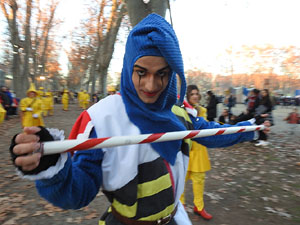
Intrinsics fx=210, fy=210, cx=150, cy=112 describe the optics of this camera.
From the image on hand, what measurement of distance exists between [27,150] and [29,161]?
4 centimetres

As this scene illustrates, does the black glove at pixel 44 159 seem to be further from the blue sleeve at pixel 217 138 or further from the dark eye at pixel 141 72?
the blue sleeve at pixel 217 138

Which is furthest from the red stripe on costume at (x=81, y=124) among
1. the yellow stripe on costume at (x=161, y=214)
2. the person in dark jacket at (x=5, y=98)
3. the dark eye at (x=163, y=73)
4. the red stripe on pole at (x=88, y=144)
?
the person in dark jacket at (x=5, y=98)

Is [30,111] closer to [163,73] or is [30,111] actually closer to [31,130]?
[163,73]

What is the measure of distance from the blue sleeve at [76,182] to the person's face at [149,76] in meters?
0.40

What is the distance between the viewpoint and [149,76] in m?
1.31

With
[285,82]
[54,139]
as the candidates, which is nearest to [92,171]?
[54,139]

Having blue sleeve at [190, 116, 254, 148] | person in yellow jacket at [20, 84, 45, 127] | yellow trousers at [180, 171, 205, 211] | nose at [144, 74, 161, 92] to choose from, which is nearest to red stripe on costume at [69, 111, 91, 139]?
nose at [144, 74, 161, 92]

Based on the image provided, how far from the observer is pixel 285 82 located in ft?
215

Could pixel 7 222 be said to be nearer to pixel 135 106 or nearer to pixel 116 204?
pixel 116 204

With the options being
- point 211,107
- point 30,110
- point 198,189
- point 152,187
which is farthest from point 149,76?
point 30,110

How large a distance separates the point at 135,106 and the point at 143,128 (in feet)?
0.48

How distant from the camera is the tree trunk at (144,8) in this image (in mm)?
4109

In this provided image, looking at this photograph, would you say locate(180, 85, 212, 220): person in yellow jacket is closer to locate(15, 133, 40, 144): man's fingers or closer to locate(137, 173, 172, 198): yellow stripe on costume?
locate(137, 173, 172, 198): yellow stripe on costume

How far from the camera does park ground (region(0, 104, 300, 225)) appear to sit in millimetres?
3395
